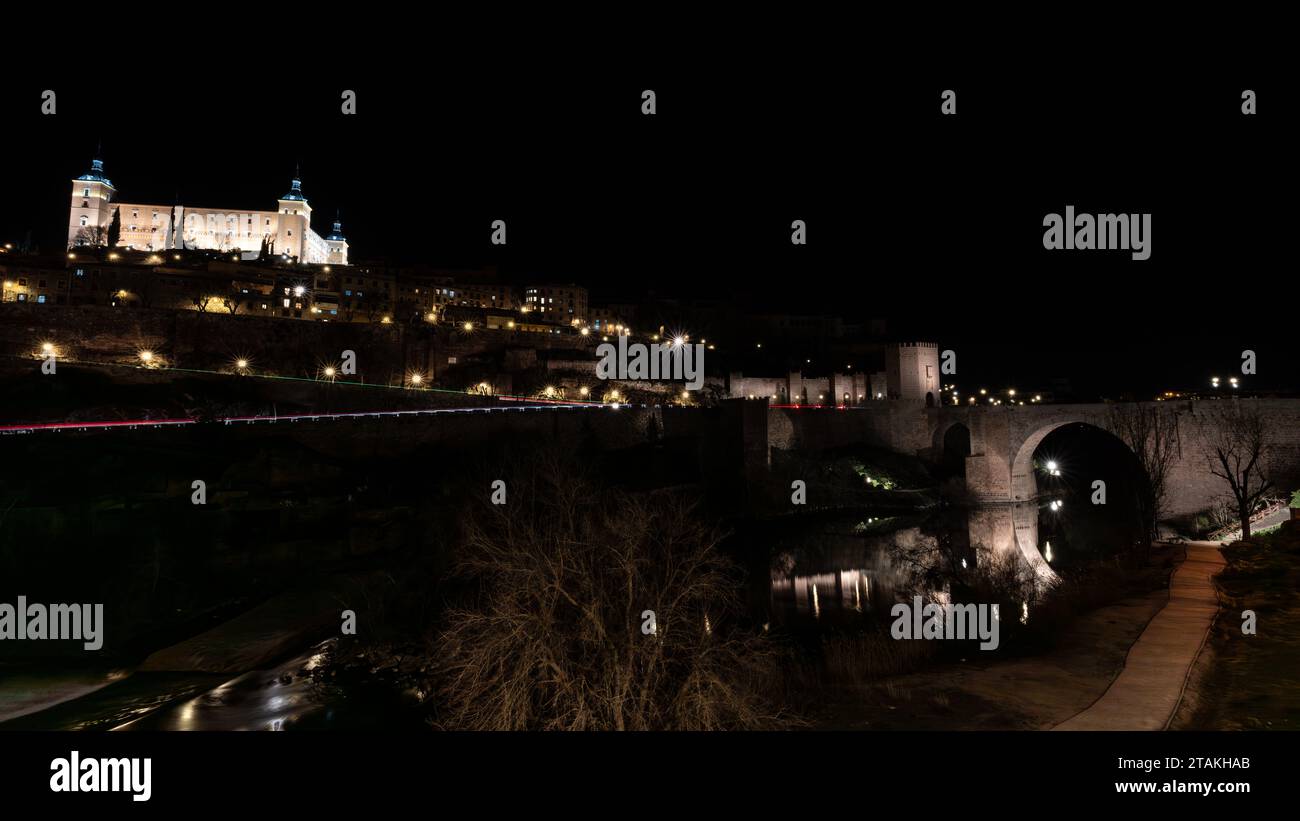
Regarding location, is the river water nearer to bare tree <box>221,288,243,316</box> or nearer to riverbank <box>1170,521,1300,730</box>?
riverbank <box>1170,521,1300,730</box>

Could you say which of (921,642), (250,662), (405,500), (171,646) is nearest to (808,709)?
(921,642)

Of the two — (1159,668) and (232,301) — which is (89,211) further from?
(1159,668)

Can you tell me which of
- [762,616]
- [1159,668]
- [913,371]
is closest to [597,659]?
[1159,668]

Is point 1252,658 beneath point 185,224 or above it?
beneath

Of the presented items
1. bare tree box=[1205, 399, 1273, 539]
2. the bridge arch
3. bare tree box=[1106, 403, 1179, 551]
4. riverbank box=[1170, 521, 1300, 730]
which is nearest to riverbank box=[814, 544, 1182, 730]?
riverbank box=[1170, 521, 1300, 730]

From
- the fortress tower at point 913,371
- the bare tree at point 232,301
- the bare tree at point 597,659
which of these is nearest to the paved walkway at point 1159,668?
the bare tree at point 597,659

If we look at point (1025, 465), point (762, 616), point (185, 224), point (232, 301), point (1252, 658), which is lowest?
point (762, 616)
